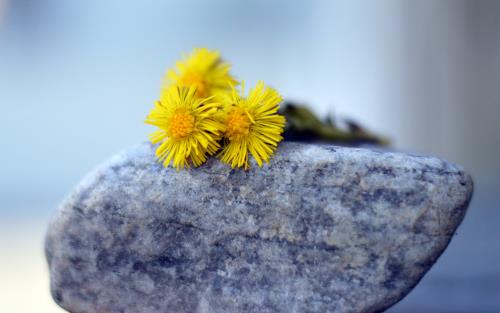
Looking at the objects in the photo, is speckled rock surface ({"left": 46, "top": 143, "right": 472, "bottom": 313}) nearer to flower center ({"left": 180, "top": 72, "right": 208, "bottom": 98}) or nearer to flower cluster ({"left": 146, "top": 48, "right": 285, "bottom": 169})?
flower cluster ({"left": 146, "top": 48, "right": 285, "bottom": 169})

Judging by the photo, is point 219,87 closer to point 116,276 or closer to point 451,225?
point 116,276

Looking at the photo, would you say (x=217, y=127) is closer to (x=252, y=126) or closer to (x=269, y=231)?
(x=252, y=126)

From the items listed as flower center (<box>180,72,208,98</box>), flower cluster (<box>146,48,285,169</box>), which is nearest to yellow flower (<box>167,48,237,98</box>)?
flower center (<box>180,72,208,98</box>)

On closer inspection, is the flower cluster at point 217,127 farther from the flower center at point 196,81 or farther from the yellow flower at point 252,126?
the flower center at point 196,81

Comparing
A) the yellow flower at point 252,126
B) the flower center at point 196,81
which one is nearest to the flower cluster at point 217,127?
the yellow flower at point 252,126

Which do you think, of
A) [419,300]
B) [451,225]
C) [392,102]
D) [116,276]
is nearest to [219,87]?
[116,276]

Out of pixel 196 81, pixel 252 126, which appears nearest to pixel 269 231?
pixel 252 126
